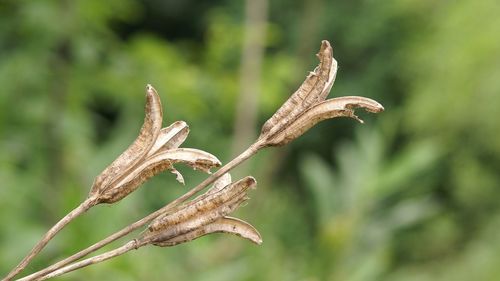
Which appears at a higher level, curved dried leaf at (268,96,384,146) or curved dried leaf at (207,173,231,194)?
curved dried leaf at (268,96,384,146)

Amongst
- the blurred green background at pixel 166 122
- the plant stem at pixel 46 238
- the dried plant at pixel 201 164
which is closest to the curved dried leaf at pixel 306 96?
the dried plant at pixel 201 164

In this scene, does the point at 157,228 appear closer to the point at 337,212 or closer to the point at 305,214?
the point at 337,212

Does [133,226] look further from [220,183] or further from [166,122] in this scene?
[166,122]

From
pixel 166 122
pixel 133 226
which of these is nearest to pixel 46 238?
pixel 133 226

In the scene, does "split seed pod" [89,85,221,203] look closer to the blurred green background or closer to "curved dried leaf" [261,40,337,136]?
"curved dried leaf" [261,40,337,136]

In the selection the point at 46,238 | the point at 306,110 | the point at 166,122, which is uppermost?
the point at 166,122

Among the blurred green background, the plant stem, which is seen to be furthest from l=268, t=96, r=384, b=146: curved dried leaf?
the blurred green background

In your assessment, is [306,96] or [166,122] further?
[166,122]

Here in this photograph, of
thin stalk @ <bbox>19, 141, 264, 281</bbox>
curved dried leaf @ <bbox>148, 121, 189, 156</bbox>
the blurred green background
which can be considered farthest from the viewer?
the blurred green background

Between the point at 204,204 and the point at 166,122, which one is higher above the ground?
the point at 166,122
